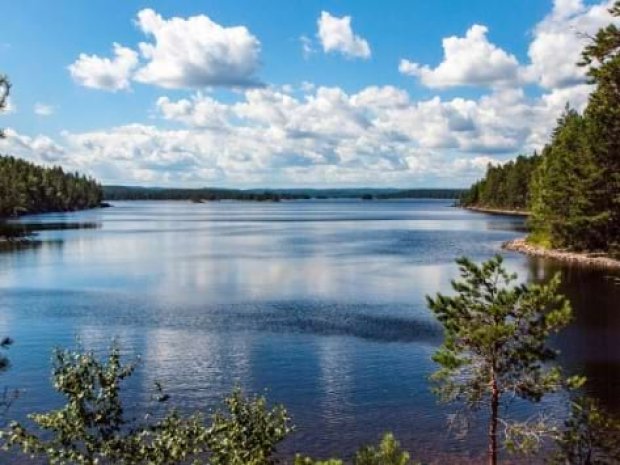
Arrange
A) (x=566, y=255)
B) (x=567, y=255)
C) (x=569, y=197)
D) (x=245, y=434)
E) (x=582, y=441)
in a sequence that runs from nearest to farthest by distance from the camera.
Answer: (x=245, y=434)
(x=582, y=441)
(x=569, y=197)
(x=567, y=255)
(x=566, y=255)

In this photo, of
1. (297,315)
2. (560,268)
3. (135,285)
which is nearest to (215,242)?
(135,285)

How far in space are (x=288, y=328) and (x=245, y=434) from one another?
103 ft

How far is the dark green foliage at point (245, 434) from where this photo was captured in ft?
37.2

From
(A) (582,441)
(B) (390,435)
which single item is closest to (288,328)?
(A) (582,441)

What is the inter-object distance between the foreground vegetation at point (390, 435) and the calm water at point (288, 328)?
5197mm

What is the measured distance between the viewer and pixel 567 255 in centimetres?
7688

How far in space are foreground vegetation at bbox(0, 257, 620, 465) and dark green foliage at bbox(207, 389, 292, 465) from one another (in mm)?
17

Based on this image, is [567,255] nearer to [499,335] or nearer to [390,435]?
[499,335]

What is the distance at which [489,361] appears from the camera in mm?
16719

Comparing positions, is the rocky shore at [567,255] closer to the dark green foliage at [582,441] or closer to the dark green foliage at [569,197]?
the dark green foliage at [569,197]

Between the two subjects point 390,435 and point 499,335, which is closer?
point 390,435

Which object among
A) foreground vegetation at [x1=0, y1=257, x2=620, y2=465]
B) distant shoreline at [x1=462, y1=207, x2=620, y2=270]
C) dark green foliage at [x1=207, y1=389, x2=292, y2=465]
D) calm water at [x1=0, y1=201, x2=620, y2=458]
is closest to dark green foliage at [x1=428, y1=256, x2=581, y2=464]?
foreground vegetation at [x1=0, y1=257, x2=620, y2=465]

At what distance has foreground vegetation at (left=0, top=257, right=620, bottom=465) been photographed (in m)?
11.0

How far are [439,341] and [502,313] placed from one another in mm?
23615
